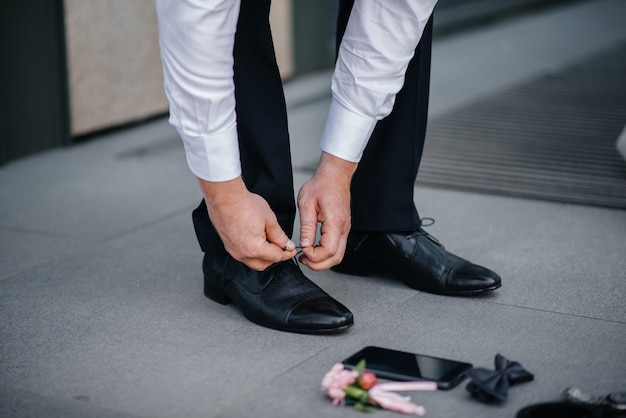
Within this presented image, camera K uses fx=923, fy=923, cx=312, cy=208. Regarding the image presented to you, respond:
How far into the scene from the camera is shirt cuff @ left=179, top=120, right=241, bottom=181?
1421 millimetres

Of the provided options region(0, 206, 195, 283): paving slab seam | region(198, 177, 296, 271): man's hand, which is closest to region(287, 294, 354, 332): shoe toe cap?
region(198, 177, 296, 271): man's hand

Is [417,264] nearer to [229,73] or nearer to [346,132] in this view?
[346,132]

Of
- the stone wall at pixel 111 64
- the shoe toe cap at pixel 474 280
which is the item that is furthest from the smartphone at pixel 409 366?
the stone wall at pixel 111 64

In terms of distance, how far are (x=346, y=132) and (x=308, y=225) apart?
18 cm

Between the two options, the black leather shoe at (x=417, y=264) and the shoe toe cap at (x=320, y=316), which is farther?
the black leather shoe at (x=417, y=264)

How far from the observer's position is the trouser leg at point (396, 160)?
1783mm

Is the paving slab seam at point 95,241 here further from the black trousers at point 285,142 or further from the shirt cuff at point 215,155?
the shirt cuff at point 215,155

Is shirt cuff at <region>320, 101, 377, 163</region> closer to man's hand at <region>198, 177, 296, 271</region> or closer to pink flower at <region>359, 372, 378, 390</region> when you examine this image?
man's hand at <region>198, 177, 296, 271</region>

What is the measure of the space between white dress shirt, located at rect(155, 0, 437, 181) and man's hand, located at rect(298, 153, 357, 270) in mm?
33

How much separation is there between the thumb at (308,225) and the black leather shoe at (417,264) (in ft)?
0.93

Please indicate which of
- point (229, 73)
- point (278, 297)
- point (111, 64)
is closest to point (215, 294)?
point (278, 297)

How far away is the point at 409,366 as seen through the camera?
1430 mm

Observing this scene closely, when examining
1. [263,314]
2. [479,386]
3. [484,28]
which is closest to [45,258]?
[263,314]

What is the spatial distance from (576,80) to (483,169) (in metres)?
1.50
